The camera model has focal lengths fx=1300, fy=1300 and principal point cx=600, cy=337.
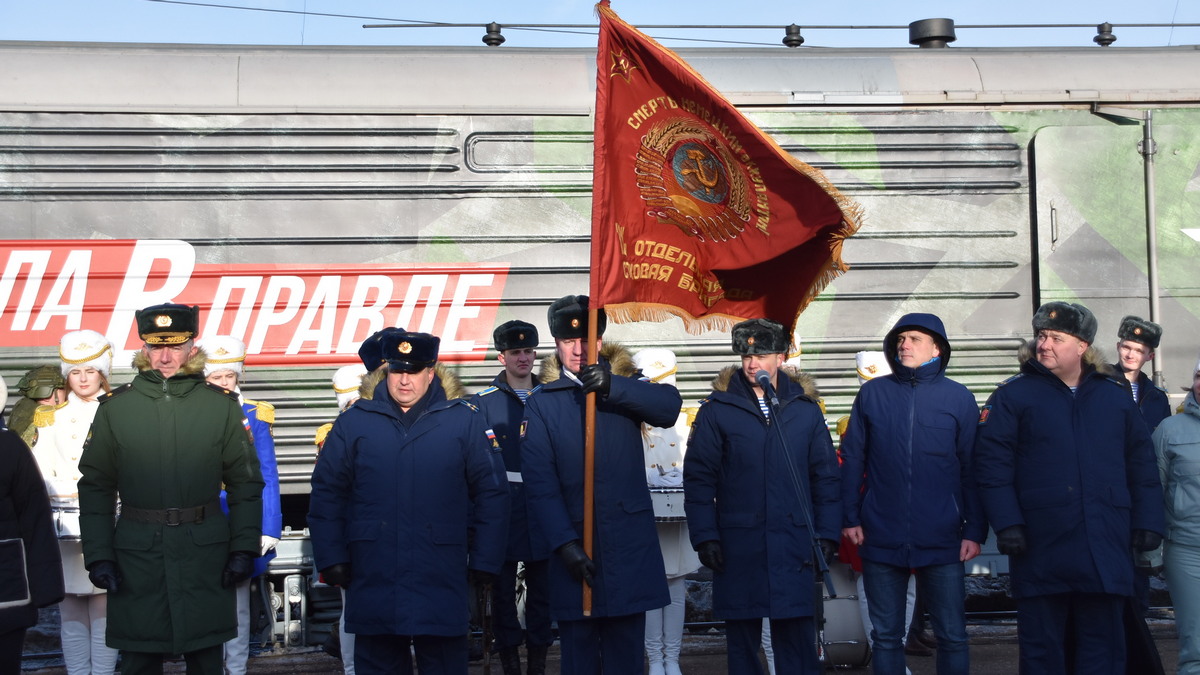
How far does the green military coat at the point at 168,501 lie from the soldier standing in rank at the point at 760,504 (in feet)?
5.91

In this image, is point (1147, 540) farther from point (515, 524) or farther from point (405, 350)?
point (405, 350)

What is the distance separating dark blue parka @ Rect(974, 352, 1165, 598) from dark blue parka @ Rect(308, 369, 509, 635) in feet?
6.64

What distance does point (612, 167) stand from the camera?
5.09 metres

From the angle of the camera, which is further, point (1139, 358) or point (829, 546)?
point (1139, 358)

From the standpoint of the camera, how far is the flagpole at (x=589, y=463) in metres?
4.83

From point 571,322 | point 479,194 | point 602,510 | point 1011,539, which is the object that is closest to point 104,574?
point 602,510

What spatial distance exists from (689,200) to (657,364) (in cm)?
166

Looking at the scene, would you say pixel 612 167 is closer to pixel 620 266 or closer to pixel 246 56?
pixel 620 266

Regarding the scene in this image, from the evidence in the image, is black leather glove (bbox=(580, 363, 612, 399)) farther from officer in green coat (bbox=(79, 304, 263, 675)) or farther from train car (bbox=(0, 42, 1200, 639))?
train car (bbox=(0, 42, 1200, 639))

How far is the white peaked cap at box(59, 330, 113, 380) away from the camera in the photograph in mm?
6020

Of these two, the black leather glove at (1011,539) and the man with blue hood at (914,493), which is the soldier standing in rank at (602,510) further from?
the black leather glove at (1011,539)

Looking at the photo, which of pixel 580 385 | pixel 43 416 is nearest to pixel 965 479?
pixel 580 385

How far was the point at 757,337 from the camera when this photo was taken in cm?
530

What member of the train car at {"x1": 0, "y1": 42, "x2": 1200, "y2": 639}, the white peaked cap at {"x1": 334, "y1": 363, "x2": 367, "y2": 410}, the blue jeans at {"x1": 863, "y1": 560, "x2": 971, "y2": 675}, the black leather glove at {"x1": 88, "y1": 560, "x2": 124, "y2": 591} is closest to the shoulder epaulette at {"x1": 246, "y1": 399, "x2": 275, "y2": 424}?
the white peaked cap at {"x1": 334, "y1": 363, "x2": 367, "y2": 410}
